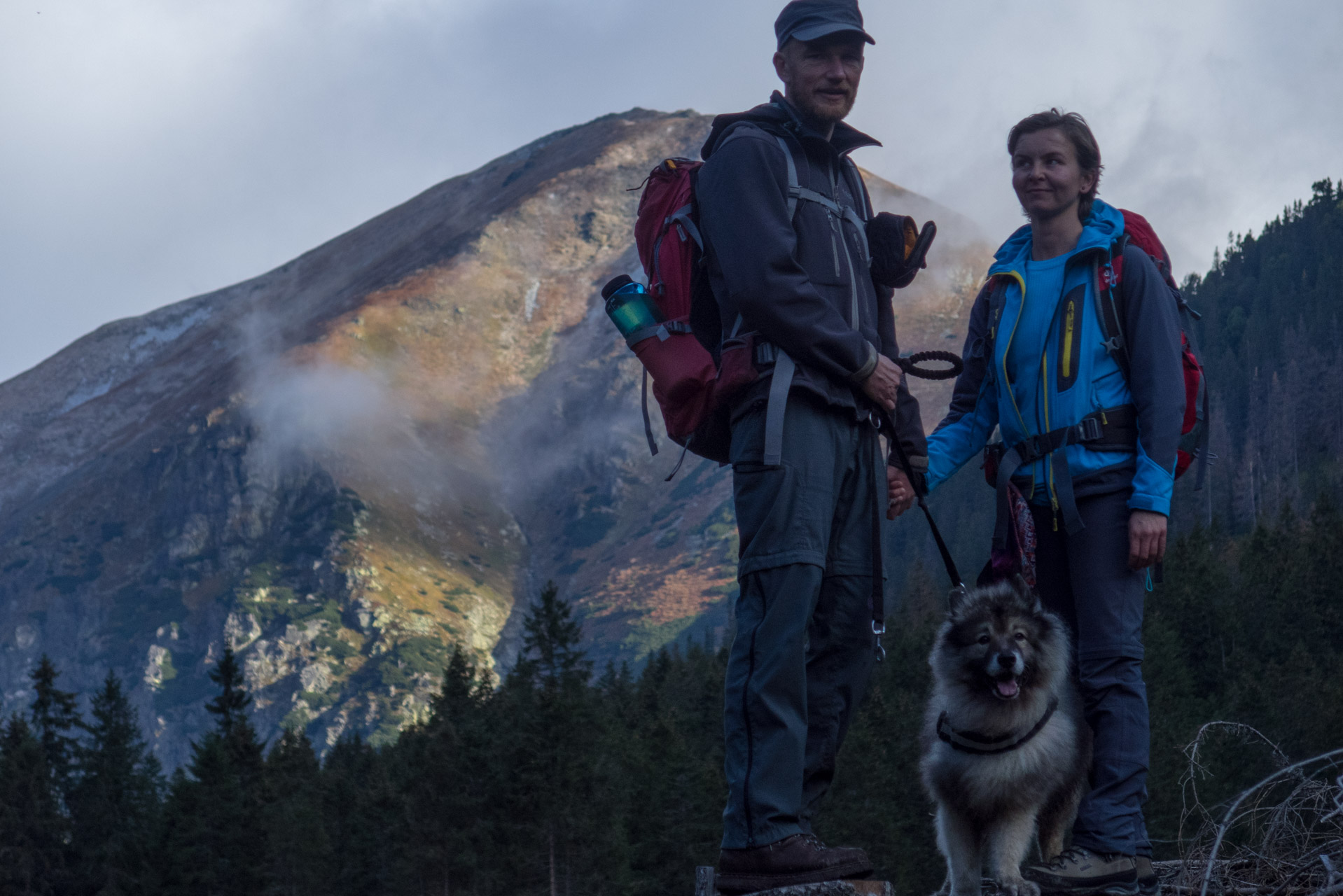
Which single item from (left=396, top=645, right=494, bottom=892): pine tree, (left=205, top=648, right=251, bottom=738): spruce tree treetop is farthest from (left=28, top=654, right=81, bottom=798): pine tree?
(left=396, top=645, right=494, bottom=892): pine tree

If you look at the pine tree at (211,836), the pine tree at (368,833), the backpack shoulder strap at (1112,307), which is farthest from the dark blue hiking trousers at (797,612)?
the pine tree at (211,836)

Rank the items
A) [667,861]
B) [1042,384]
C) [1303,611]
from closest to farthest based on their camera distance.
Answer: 1. [1042,384]
2. [667,861]
3. [1303,611]

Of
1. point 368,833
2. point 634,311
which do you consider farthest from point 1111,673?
point 368,833

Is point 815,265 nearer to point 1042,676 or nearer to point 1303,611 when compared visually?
point 1042,676

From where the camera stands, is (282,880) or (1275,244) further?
(1275,244)

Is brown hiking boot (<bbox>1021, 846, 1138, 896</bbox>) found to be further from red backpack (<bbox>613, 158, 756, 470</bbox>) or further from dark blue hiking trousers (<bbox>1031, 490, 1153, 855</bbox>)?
red backpack (<bbox>613, 158, 756, 470</bbox>)

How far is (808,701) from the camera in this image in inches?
181

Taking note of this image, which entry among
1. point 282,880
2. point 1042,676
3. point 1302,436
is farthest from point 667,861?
point 1302,436

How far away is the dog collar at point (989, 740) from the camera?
4.93 m

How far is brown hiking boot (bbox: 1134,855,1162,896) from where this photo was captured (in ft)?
15.6

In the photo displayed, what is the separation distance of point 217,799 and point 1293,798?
163ft

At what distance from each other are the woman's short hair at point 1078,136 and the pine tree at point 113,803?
168ft

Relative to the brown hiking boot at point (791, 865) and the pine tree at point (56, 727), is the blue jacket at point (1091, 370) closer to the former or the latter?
the brown hiking boot at point (791, 865)

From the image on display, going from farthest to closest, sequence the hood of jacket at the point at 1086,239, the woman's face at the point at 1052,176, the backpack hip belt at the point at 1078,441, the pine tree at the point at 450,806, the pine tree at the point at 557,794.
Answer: the pine tree at the point at 450,806 < the pine tree at the point at 557,794 < the woman's face at the point at 1052,176 < the hood of jacket at the point at 1086,239 < the backpack hip belt at the point at 1078,441
